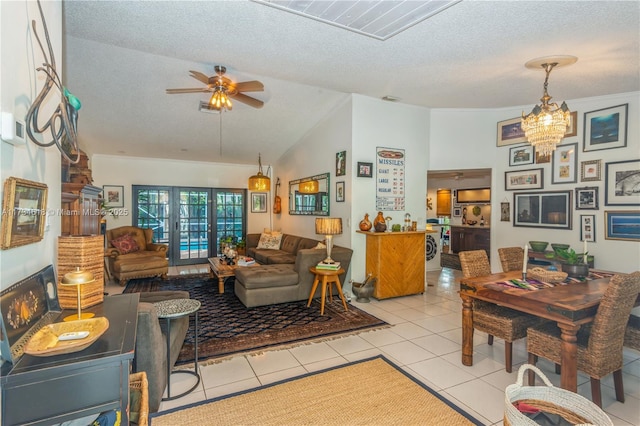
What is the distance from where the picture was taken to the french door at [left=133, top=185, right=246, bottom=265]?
24.6 ft

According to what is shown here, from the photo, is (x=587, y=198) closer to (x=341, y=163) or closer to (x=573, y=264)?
(x=573, y=264)

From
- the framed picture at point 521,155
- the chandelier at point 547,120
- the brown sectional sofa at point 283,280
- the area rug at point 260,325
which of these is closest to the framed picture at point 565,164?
the framed picture at point 521,155

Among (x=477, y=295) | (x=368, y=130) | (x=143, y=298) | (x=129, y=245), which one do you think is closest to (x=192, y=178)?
(x=129, y=245)

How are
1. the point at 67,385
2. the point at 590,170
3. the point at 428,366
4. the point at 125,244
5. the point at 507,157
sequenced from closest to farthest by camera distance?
the point at 67,385 → the point at 428,366 → the point at 590,170 → the point at 507,157 → the point at 125,244

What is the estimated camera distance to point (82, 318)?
1.58m

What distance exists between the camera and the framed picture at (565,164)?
4.16 meters

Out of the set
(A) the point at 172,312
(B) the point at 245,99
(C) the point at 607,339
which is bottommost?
(C) the point at 607,339

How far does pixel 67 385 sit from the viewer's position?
45.4 inches

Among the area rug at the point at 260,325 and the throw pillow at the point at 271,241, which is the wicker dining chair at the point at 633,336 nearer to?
the area rug at the point at 260,325

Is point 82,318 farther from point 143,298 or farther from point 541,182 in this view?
point 541,182

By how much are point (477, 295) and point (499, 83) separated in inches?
107

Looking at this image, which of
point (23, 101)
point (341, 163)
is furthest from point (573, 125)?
point (23, 101)

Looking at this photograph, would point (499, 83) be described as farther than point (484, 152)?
No

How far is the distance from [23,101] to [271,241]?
574cm
